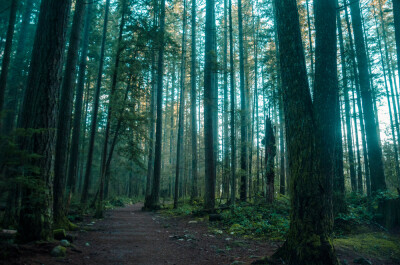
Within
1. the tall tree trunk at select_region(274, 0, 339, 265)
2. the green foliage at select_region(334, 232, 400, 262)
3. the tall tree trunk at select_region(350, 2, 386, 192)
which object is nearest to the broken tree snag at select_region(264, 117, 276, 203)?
the tall tree trunk at select_region(350, 2, 386, 192)

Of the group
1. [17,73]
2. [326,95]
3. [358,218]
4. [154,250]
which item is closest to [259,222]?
[358,218]

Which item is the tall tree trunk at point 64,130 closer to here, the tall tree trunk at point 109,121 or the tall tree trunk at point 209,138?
the tall tree trunk at point 109,121

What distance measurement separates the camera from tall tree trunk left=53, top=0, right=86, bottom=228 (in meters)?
6.88

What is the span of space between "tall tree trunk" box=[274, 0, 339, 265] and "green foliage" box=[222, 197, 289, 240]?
2.73m

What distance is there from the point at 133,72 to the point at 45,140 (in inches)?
315

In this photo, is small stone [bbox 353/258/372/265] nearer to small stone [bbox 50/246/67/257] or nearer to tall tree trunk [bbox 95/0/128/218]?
small stone [bbox 50/246/67/257]

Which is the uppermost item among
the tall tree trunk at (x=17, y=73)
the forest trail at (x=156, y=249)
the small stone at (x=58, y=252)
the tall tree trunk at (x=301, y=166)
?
the tall tree trunk at (x=17, y=73)

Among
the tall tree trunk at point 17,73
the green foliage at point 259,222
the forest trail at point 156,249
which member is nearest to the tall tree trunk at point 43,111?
the forest trail at point 156,249

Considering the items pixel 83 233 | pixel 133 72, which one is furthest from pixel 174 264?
pixel 133 72

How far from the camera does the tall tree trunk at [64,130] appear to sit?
6.88m

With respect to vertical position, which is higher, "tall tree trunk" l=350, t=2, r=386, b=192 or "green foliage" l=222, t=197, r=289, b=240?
"tall tree trunk" l=350, t=2, r=386, b=192

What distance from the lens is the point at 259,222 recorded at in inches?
346

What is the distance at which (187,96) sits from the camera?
105ft

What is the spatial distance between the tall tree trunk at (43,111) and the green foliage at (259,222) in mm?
5817
